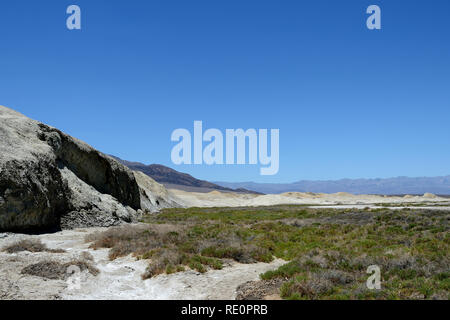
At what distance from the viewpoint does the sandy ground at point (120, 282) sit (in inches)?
400

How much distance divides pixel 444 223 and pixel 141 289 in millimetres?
22332

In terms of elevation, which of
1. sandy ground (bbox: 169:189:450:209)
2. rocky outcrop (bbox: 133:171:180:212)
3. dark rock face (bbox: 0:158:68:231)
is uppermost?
dark rock face (bbox: 0:158:68:231)

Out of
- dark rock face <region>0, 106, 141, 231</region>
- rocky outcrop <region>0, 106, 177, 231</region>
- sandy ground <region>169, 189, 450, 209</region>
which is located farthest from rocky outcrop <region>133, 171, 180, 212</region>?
dark rock face <region>0, 106, 141, 231</region>

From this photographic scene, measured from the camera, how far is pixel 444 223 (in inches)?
938

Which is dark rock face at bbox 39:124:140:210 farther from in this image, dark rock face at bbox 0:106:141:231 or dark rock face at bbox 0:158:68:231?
dark rock face at bbox 0:158:68:231

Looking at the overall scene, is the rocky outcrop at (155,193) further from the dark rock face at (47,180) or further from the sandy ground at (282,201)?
the dark rock face at (47,180)

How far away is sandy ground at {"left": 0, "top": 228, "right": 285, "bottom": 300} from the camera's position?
1017cm

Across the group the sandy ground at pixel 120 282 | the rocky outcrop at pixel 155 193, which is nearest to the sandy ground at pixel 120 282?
the sandy ground at pixel 120 282

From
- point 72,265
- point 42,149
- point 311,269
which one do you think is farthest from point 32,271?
point 42,149

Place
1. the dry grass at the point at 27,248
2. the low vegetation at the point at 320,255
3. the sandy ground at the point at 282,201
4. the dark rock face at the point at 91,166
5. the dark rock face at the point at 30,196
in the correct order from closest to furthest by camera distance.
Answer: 1. the low vegetation at the point at 320,255
2. the dry grass at the point at 27,248
3. the dark rock face at the point at 30,196
4. the dark rock face at the point at 91,166
5. the sandy ground at the point at 282,201

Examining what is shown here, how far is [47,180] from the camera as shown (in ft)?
81.8

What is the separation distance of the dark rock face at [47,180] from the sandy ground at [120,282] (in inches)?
295
